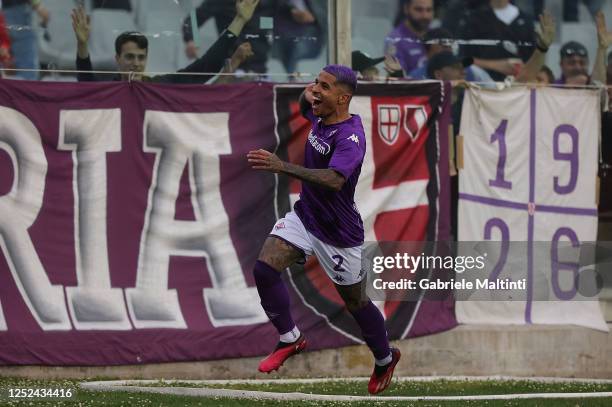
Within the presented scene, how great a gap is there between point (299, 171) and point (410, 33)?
6.02 metres

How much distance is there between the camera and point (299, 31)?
46.9ft

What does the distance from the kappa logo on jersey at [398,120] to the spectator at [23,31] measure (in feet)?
12.4

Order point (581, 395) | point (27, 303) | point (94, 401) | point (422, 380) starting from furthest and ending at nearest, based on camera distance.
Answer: point (422, 380), point (27, 303), point (581, 395), point (94, 401)

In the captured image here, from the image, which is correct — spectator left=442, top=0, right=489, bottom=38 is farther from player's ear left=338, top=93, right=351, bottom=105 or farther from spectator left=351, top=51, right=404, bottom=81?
player's ear left=338, top=93, right=351, bottom=105

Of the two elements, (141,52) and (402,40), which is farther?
(402,40)

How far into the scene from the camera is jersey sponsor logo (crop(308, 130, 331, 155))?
31.8 ft

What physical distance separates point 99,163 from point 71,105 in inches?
25.8

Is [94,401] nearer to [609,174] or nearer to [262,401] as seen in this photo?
[262,401]

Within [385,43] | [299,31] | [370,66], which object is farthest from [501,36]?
[299,31]

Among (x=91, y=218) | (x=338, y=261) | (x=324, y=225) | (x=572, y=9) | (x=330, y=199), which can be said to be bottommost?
(x=91, y=218)

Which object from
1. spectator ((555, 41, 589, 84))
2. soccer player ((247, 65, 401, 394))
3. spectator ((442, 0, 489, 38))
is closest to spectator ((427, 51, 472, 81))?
spectator ((442, 0, 489, 38))

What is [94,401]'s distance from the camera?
34.8 ft

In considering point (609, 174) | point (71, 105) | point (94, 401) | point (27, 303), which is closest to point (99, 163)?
point (71, 105)

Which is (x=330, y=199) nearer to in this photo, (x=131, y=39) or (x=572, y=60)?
(x=131, y=39)
